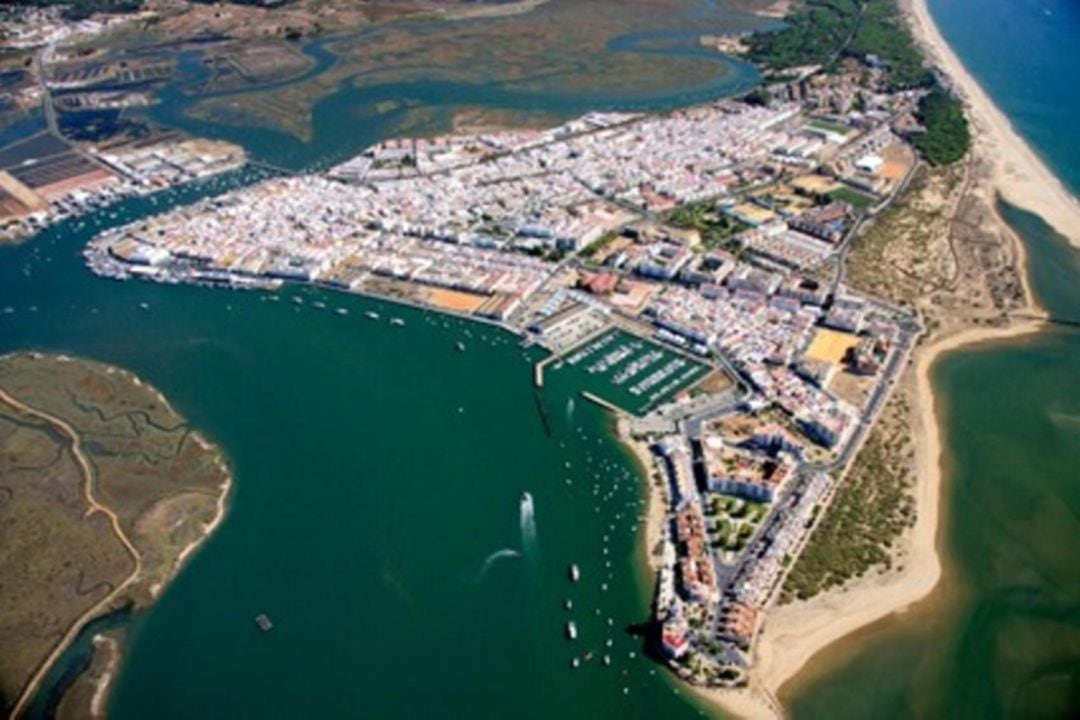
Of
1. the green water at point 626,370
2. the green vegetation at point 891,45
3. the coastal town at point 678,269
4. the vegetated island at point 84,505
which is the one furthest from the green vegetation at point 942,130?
the vegetated island at point 84,505

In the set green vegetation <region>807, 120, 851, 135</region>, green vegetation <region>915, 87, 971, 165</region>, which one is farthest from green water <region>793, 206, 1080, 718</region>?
green vegetation <region>807, 120, 851, 135</region>

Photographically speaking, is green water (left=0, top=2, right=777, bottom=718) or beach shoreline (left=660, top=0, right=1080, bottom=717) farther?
green water (left=0, top=2, right=777, bottom=718)

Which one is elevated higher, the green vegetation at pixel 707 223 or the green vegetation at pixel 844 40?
the green vegetation at pixel 844 40

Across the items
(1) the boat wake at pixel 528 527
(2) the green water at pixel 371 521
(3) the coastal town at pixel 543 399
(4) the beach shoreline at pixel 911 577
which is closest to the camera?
(4) the beach shoreline at pixel 911 577

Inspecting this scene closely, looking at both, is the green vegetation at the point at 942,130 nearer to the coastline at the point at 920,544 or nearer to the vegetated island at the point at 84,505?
the coastline at the point at 920,544

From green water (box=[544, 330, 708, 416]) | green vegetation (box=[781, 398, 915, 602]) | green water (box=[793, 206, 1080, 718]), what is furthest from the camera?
green water (box=[544, 330, 708, 416])

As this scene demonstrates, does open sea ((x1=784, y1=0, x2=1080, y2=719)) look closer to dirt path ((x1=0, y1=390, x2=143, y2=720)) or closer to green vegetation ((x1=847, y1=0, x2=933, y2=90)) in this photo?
dirt path ((x1=0, y1=390, x2=143, y2=720))

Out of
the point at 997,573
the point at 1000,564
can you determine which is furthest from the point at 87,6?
the point at 997,573
